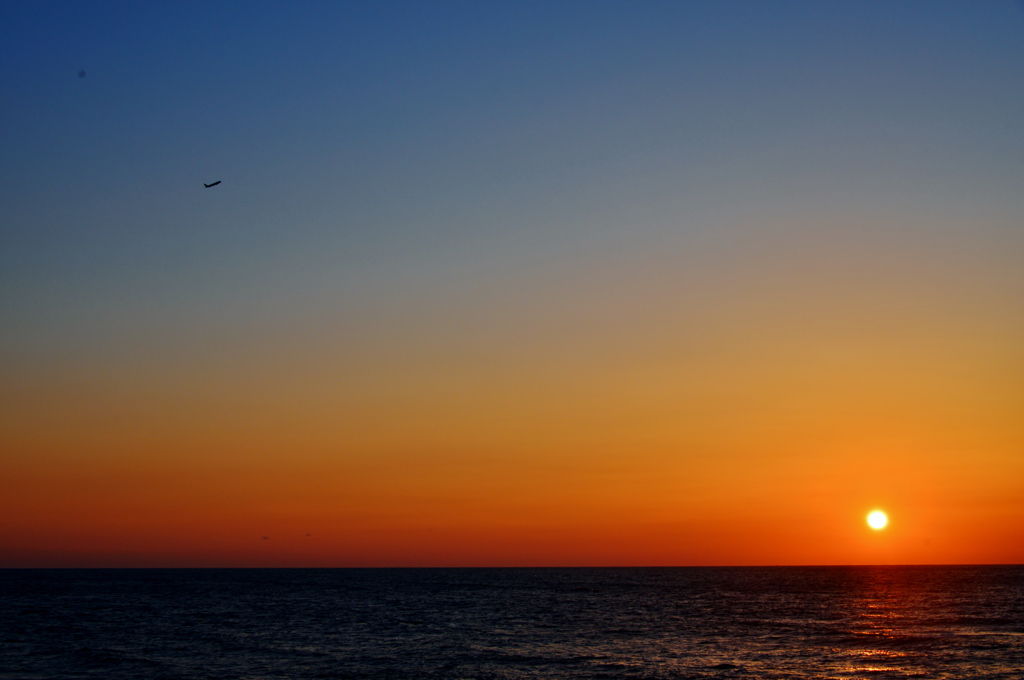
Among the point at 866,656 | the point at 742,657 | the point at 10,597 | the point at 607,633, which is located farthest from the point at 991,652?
the point at 10,597

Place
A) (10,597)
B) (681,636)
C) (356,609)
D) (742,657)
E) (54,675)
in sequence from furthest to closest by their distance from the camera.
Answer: (10,597)
(356,609)
(681,636)
(742,657)
(54,675)

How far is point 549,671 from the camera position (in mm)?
44125

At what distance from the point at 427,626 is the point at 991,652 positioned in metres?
42.8

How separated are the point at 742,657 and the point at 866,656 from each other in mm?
7822

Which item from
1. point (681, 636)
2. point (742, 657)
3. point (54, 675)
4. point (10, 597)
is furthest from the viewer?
point (10, 597)

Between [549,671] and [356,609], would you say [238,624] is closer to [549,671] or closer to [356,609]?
[356,609]

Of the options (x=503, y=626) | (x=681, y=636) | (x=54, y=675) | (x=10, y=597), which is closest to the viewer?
(x=54, y=675)

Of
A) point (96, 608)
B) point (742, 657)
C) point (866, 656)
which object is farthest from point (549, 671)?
point (96, 608)

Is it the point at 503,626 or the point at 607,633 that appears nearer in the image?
the point at 607,633

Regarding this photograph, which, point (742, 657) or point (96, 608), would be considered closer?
point (742, 657)

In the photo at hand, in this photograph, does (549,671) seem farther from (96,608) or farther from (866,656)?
(96,608)

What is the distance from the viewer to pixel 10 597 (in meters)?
114

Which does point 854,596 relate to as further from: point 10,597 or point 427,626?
point 10,597

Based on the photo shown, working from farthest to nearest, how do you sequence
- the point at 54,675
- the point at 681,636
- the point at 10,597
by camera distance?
the point at 10,597 < the point at 681,636 < the point at 54,675
